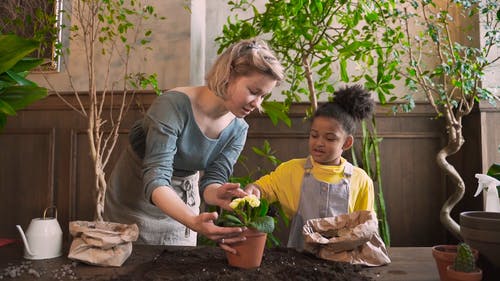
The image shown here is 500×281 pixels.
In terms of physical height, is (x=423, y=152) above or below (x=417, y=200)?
above

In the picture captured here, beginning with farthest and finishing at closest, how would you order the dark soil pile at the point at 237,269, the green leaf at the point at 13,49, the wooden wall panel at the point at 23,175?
the wooden wall panel at the point at 23,175
the green leaf at the point at 13,49
the dark soil pile at the point at 237,269

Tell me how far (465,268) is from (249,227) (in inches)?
21.1

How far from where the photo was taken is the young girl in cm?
164

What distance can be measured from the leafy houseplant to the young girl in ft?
3.27

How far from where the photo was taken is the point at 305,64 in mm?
2412

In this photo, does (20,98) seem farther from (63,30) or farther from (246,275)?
(63,30)

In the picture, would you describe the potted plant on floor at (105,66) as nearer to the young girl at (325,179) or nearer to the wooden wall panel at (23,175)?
the wooden wall panel at (23,175)

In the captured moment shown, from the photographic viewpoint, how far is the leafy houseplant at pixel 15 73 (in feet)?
4.77

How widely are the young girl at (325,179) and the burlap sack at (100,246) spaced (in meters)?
0.59

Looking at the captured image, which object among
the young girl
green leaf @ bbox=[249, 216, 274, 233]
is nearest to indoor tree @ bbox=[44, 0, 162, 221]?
the young girl

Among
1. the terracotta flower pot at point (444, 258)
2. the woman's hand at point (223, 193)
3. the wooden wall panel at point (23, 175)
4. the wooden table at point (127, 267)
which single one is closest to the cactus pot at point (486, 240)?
the terracotta flower pot at point (444, 258)

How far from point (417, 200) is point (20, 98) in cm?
277

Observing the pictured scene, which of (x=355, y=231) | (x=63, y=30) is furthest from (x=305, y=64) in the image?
(x=63, y=30)

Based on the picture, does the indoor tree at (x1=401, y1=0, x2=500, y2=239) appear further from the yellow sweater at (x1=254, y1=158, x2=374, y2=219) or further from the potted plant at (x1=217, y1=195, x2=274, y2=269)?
the potted plant at (x1=217, y1=195, x2=274, y2=269)
